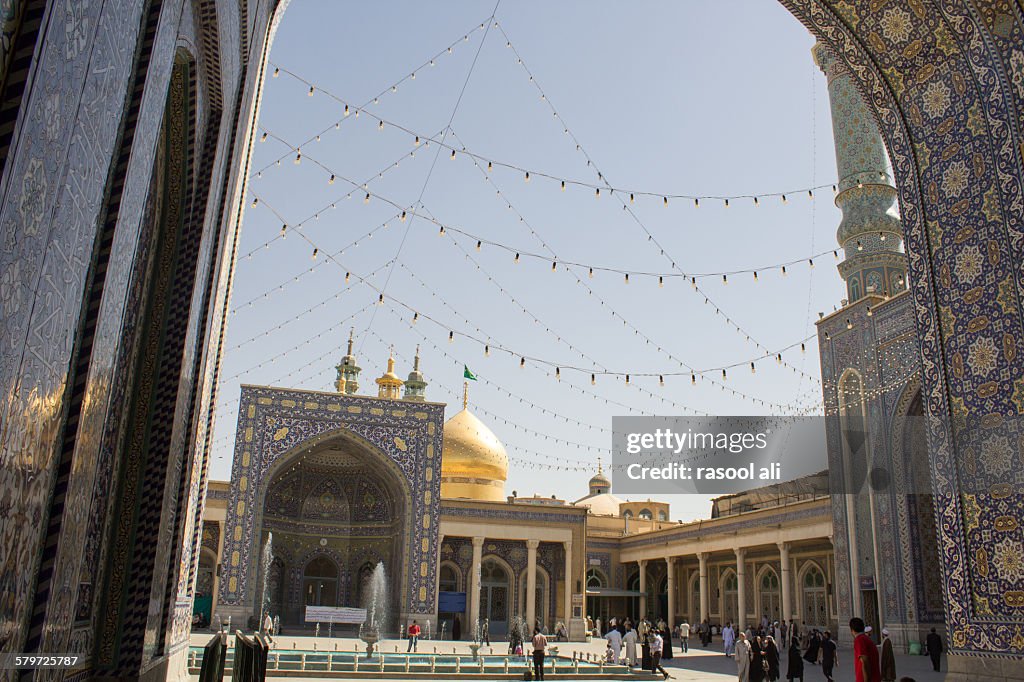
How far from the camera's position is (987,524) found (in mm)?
4641

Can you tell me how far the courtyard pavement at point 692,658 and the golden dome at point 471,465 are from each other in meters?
4.86

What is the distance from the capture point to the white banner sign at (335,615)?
17219 mm

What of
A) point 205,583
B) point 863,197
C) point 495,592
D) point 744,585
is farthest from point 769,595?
point 205,583

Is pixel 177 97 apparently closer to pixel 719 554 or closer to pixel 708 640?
pixel 708 640

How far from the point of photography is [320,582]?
63.8ft

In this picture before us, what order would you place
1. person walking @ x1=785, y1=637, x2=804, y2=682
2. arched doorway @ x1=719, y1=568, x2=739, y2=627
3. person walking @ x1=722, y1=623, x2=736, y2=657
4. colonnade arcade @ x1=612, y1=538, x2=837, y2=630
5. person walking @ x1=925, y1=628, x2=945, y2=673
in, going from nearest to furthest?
person walking @ x1=785, y1=637, x2=804, y2=682, person walking @ x1=925, y1=628, x2=945, y2=673, person walking @ x1=722, y1=623, x2=736, y2=657, colonnade arcade @ x1=612, y1=538, x2=837, y2=630, arched doorway @ x1=719, y1=568, x2=739, y2=627

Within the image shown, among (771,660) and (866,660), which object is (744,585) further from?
(866,660)

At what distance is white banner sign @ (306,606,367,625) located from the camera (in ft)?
56.5

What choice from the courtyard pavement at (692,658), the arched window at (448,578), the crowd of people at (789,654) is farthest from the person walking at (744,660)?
the arched window at (448,578)

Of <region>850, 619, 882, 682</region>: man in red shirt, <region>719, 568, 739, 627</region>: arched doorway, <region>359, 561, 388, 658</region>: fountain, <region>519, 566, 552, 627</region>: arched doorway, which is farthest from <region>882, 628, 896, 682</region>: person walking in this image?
<region>719, 568, 739, 627</region>: arched doorway

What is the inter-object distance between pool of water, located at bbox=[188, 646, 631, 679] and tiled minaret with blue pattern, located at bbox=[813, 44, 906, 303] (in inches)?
326

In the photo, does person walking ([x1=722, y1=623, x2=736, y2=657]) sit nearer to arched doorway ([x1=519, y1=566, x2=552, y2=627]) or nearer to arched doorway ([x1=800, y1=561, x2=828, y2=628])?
arched doorway ([x1=800, y1=561, x2=828, y2=628])

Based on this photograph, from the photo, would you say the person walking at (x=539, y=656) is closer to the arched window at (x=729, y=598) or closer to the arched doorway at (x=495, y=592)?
the arched doorway at (x=495, y=592)

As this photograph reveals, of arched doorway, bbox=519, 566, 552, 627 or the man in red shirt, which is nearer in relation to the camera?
the man in red shirt
